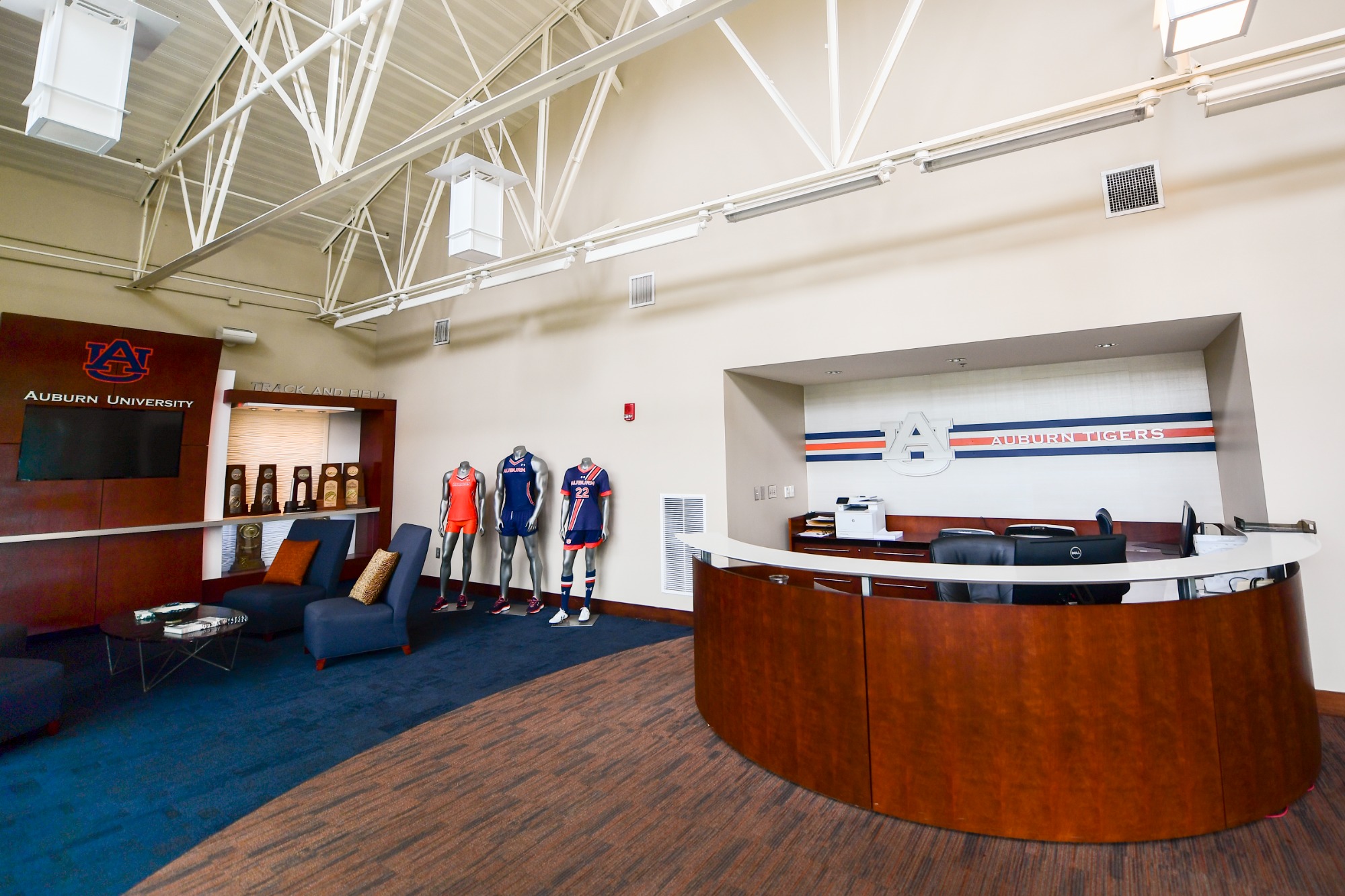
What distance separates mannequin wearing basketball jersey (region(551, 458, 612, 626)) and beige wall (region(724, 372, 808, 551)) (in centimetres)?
140

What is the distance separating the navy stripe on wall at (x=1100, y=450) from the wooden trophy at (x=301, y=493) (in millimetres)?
7908

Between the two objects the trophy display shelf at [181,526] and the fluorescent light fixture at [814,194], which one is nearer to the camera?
the fluorescent light fixture at [814,194]

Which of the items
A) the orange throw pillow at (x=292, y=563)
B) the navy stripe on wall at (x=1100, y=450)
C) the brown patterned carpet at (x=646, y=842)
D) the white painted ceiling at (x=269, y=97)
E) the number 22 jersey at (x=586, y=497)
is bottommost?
the brown patterned carpet at (x=646, y=842)

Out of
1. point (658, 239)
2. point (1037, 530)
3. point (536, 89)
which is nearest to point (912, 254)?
point (658, 239)

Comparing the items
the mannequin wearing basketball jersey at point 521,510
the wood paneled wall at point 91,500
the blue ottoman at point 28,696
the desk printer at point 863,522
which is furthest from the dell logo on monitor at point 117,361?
the desk printer at point 863,522

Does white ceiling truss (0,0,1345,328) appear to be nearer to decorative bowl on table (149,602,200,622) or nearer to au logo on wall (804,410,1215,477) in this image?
au logo on wall (804,410,1215,477)

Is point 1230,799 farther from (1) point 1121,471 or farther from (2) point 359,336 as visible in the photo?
(2) point 359,336

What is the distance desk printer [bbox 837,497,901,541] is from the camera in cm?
545

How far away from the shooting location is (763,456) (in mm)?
5793

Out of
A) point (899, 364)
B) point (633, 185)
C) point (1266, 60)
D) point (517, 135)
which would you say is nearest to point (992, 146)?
point (1266, 60)

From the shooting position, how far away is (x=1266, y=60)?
2.91m

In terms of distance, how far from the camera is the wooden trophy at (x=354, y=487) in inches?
316

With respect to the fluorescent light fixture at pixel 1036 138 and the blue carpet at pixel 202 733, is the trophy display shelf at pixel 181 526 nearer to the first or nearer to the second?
the blue carpet at pixel 202 733

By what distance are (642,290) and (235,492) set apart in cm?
569
